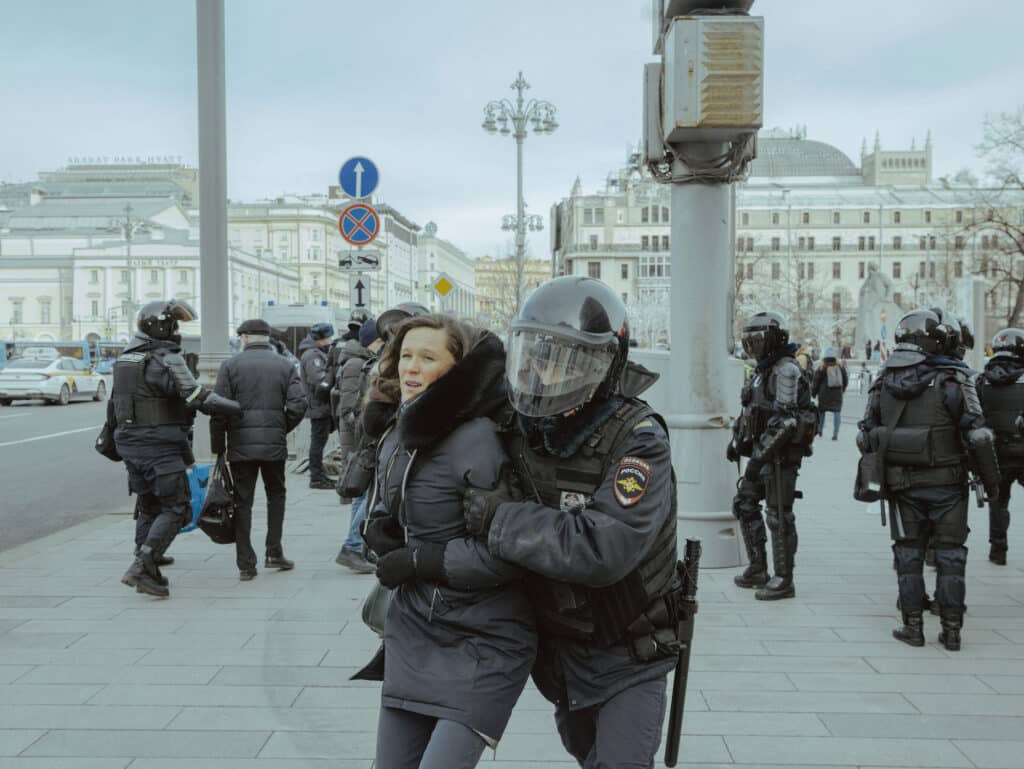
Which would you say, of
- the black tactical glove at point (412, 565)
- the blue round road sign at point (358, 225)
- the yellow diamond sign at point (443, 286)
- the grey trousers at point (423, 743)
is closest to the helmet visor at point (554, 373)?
the black tactical glove at point (412, 565)

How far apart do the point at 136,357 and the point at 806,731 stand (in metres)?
4.65

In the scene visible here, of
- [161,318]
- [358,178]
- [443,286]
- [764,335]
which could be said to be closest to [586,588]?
[764,335]

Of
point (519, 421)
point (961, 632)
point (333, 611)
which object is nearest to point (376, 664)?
point (519, 421)

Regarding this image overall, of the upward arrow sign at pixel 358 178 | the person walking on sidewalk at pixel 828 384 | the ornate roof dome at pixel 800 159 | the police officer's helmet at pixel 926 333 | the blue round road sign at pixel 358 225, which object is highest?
the ornate roof dome at pixel 800 159

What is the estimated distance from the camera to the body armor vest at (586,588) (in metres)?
2.46

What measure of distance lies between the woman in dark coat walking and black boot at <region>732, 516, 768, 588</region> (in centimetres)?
451

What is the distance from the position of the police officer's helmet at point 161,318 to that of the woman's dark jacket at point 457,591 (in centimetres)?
454

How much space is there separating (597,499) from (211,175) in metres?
10.7

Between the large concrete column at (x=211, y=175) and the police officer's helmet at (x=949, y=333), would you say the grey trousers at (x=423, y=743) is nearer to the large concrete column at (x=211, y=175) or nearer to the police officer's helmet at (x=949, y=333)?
the police officer's helmet at (x=949, y=333)

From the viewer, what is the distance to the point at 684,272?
287 inches

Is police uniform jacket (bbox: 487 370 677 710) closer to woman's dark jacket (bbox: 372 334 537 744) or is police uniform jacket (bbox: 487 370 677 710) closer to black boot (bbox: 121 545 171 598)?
woman's dark jacket (bbox: 372 334 537 744)

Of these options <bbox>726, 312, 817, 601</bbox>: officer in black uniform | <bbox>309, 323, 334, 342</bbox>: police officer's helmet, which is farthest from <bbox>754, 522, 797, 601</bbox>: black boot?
<bbox>309, 323, 334, 342</bbox>: police officer's helmet

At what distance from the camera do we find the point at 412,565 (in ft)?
8.17

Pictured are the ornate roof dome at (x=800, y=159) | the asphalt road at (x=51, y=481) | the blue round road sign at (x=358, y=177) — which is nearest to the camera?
the asphalt road at (x=51, y=481)
